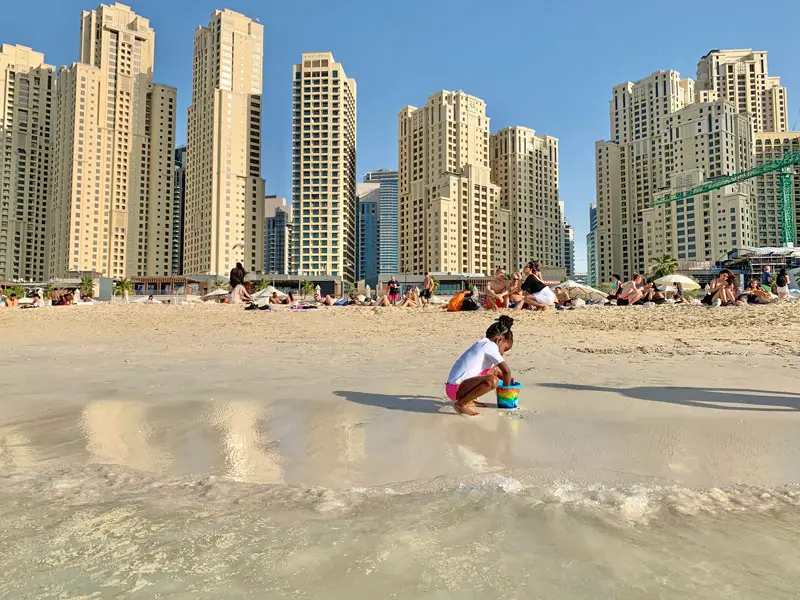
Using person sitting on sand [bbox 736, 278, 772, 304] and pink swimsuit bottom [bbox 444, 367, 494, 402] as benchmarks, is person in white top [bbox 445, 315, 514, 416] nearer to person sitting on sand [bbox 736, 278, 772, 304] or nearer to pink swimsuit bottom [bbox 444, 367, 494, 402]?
pink swimsuit bottom [bbox 444, 367, 494, 402]

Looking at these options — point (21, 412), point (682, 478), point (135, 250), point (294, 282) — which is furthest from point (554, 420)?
point (135, 250)

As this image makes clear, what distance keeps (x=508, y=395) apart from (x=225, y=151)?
114518 mm

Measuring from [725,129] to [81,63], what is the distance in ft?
437

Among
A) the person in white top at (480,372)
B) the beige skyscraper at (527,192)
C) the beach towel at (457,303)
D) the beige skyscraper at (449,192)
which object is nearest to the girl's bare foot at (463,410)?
the person in white top at (480,372)

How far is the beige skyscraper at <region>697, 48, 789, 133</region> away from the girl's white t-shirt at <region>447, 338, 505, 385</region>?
152268 millimetres

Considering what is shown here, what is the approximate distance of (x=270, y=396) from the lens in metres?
5.56

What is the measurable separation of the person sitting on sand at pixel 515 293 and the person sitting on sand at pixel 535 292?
187 mm

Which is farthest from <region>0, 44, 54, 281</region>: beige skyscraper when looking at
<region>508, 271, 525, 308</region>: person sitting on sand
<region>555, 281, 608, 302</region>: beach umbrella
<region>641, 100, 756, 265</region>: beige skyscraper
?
<region>641, 100, 756, 265</region>: beige skyscraper

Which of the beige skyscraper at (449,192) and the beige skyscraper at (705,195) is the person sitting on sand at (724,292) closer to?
the beige skyscraper at (449,192)

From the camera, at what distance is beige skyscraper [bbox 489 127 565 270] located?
122250 millimetres

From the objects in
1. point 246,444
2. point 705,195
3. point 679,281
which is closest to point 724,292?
point 679,281

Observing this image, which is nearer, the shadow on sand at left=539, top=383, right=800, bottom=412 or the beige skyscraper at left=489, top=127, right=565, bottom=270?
the shadow on sand at left=539, top=383, right=800, bottom=412

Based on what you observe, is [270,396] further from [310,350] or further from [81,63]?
[81,63]

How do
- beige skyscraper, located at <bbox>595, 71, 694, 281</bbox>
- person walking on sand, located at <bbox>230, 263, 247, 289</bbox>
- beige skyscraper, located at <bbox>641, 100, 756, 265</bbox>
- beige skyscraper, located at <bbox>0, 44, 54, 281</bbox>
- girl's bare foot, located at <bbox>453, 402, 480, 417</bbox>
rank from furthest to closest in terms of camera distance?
1. beige skyscraper, located at <bbox>595, 71, 694, 281</bbox>
2. beige skyscraper, located at <bbox>0, 44, 54, 281</bbox>
3. beige skyscraper, located at <bbox>641, 100, 756, 265</bbox>
4. person walking on sand, located at <bbox>230, 263, 247, 289</bbox>
5. girl's bare foot, located at <bbox>453, 402, 480, 417</bbox>
